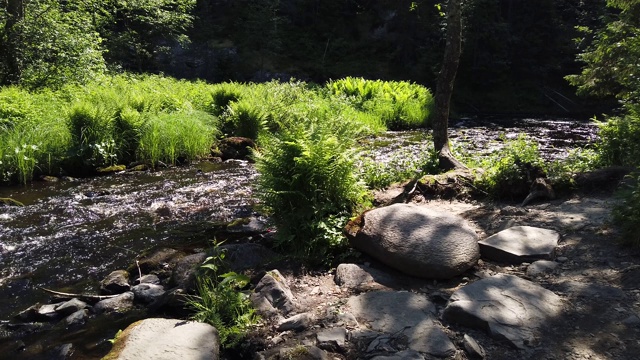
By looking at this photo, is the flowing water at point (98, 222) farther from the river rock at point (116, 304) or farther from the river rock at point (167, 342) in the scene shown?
the river rock at point (167, 342)

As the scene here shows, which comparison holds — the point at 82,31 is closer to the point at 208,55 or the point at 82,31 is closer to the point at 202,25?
the point at 208,55

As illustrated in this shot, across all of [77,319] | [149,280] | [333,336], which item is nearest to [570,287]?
[333,336]

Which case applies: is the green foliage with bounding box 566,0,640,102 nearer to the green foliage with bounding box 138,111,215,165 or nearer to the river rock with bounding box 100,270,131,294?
the river rock with bounding box 100,270,131,294

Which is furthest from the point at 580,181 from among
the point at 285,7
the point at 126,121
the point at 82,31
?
the point at 285,7

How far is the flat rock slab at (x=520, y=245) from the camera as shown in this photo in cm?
510

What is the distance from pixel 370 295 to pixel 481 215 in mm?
2633

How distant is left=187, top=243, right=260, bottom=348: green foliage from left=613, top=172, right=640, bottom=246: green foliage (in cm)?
377

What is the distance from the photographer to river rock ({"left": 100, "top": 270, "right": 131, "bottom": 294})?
19.3ft

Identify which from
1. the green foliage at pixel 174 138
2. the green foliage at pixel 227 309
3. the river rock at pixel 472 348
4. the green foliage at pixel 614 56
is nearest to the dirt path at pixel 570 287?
the river rock at pixel 472 348

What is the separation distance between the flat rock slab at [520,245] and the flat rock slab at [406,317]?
120 centimetres

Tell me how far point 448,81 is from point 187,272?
540 cm

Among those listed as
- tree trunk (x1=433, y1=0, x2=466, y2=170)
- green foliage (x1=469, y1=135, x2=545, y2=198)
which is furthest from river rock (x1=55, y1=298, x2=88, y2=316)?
tree trunk (x1=433, y1=0, x2=466, y2=170)

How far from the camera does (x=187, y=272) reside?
18.7ft

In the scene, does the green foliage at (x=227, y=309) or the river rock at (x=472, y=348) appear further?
the green foliage at (x=227, y=309)
